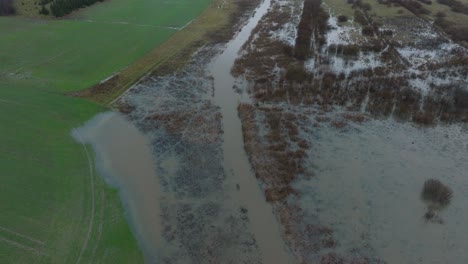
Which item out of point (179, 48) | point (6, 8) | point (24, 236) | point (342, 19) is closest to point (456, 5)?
point (342, 19)

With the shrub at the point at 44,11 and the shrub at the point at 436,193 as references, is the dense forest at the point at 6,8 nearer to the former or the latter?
the shrub at the point at 44,11

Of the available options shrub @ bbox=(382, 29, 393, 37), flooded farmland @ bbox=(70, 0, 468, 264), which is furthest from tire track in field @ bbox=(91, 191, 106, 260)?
shrub @ bbox=(382, 29, 393, 37)

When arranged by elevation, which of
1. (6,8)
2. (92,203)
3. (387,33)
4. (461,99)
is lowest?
(92,203)

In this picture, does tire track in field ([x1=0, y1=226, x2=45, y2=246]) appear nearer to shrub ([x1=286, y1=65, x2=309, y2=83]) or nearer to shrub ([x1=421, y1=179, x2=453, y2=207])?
shrub ([x1=421, y1=179, x2=453, y2=207])

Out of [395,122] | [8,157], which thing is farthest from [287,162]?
[8,157]

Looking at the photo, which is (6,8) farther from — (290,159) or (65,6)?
(290,159)
